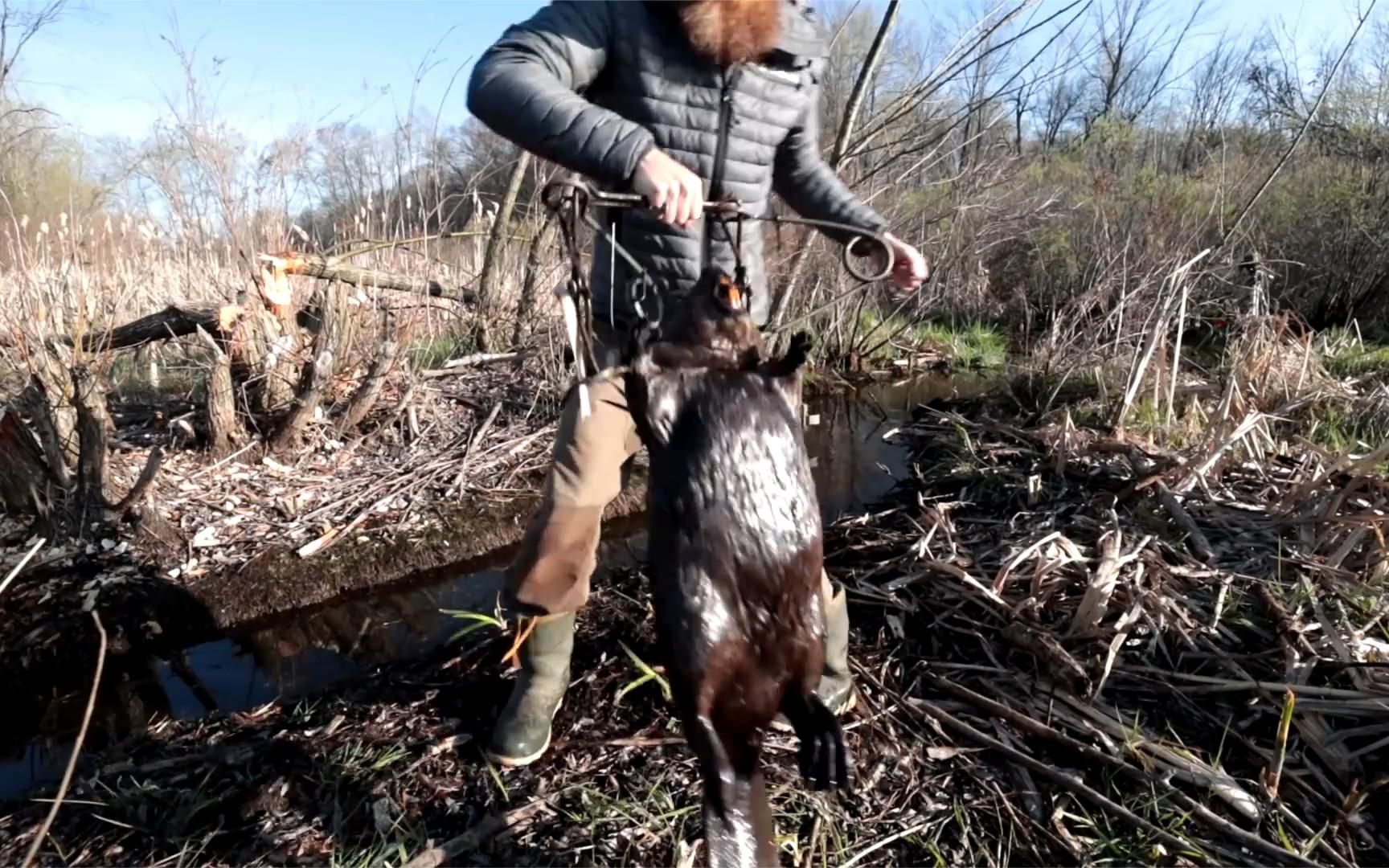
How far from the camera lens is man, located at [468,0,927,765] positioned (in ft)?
5.61

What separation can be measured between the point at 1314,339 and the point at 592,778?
27.1 ft

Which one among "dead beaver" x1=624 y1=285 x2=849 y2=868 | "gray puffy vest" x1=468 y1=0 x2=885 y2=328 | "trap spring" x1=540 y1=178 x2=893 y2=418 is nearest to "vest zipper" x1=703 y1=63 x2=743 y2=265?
"gray puffy vest" x1=468 y1=0 x2=885 y2=328

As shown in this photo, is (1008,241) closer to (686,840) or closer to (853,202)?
(853,202)

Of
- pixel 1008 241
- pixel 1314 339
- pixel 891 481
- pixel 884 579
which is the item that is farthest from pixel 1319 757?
pixel 1008 241

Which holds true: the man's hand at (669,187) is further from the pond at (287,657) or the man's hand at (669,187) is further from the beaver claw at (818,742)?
the pond at (287,657)

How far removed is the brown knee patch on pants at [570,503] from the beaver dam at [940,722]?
65 cm

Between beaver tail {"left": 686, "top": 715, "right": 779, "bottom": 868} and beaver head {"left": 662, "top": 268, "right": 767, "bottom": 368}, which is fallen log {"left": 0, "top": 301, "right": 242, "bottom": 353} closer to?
beaver head {"left": 662, "top": 268, "right": 767, "bottom": 368}

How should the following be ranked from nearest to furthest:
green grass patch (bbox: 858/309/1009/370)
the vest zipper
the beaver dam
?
the vest zipper < the beaver dam < green grass patch (bbox: 858/309/1009/370)

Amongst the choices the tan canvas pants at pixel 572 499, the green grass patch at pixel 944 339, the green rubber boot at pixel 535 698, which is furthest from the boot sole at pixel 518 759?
the green grass patch at pixel 944 339

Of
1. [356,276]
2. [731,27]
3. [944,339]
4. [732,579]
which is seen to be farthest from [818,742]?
[944,339]

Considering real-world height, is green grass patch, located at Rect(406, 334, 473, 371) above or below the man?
below

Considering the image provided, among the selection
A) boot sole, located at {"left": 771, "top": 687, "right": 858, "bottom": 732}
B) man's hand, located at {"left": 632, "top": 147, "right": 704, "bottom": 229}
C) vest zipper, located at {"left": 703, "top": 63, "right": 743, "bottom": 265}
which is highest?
vest zipper, located at {"left": 703, "top": 63, "right": 743, "bottom": 265}

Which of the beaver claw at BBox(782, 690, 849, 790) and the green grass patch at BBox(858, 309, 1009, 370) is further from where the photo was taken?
the green grass patch at BBox(858, 309, 1009, 370)

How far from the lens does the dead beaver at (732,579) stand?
1407mm
